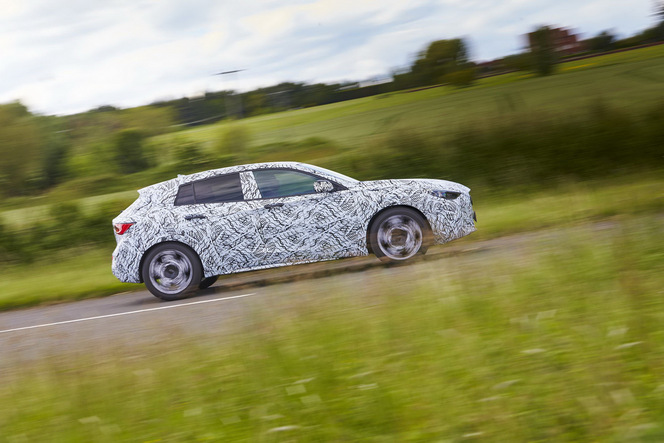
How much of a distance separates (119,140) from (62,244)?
12.6 ft

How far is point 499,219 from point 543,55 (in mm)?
8108

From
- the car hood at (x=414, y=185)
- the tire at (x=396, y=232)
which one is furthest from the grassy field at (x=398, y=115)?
the tire at (x=396, y=232)

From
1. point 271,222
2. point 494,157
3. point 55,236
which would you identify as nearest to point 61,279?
point 55,236

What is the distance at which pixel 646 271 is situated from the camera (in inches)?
214

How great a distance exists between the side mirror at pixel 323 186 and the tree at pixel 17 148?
1166 cm

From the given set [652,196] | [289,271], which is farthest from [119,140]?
[652,196]

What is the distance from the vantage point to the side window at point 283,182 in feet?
30.5

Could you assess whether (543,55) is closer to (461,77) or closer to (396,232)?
(461,77)

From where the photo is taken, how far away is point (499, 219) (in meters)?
12.1

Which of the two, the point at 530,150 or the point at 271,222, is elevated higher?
the point at 530,150

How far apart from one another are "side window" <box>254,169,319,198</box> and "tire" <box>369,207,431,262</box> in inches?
38.8

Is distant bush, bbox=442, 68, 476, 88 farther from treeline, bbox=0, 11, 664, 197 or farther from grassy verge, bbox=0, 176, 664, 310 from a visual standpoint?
grassy verge, bbox=0, 176, 664, 310

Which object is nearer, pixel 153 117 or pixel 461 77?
pixel 461 77

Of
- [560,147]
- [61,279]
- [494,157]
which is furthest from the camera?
[494,157]
